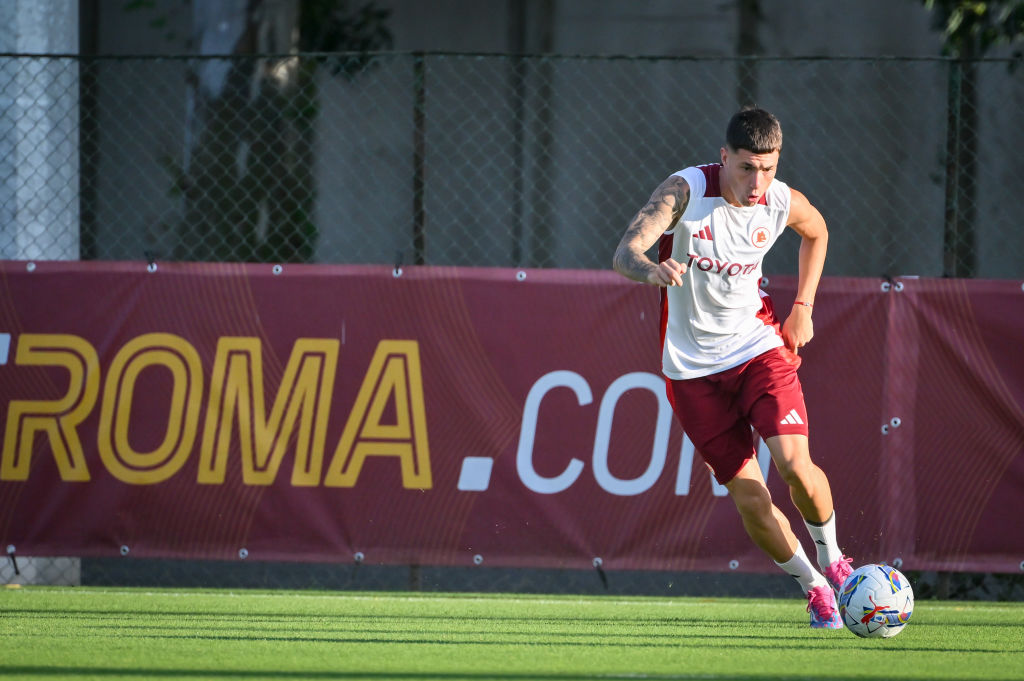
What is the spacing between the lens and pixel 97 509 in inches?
262

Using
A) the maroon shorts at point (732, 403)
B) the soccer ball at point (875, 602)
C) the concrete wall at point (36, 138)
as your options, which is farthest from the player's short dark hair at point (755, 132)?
the concrete wall at point (36, 138)

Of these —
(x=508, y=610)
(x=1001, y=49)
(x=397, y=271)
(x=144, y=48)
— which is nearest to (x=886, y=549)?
(x=508, y=610)

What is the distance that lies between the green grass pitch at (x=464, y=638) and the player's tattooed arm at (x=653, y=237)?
1.30 metres

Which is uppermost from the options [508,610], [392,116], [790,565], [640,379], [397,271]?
[392,116]

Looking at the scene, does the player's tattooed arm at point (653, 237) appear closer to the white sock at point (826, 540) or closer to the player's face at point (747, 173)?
the player's face at point (747, 173)

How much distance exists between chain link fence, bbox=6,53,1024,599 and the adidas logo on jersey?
3789 mm

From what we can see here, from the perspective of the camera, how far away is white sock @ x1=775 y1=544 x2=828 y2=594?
529cm

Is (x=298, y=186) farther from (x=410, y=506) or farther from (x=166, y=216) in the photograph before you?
(x=410, y=506)

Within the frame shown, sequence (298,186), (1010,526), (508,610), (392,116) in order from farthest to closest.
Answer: (392,116) < (298,186) < (1010,526) < (508,610)

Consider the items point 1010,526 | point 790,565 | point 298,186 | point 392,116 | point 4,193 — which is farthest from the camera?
point 392,116

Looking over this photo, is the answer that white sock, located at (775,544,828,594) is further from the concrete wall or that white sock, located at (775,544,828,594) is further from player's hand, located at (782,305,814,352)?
the concrete wall

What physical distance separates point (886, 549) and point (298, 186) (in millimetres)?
4543

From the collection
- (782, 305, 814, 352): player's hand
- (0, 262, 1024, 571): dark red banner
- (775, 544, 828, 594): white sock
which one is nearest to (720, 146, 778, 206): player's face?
(782, 305, 814, 352): player's hand

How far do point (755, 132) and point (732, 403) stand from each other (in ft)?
3.57
